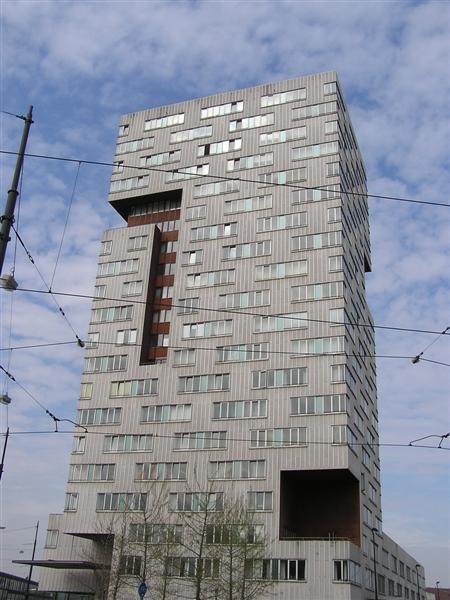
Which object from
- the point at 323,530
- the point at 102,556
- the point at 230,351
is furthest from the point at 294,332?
the point at 102,556

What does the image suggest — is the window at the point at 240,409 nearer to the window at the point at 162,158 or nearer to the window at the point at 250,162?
the window at the point at 250,162

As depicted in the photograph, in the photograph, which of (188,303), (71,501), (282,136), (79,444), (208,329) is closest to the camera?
(71,501)

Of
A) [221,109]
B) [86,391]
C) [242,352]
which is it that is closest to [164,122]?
[221,109]

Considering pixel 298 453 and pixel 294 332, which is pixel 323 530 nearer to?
pixel 298 453

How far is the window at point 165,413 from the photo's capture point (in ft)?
215

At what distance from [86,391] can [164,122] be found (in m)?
38.5

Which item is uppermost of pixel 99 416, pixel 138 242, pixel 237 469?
pixel 138 242

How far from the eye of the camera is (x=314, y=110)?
256ft

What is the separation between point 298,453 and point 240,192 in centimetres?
3251

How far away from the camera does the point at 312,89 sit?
79375 mm

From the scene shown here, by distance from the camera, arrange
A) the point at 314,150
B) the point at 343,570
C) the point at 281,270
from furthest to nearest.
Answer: the point at 314,150 < the point at 281,270 < the point at 343,570

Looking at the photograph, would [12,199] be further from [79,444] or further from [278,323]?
[79,444]

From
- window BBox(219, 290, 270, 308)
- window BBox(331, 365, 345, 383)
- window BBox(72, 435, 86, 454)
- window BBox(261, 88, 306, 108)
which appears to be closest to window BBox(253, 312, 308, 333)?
window BBox(219, 290, 270, 308)

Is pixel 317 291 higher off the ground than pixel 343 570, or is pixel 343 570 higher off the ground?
pixel 317 291
